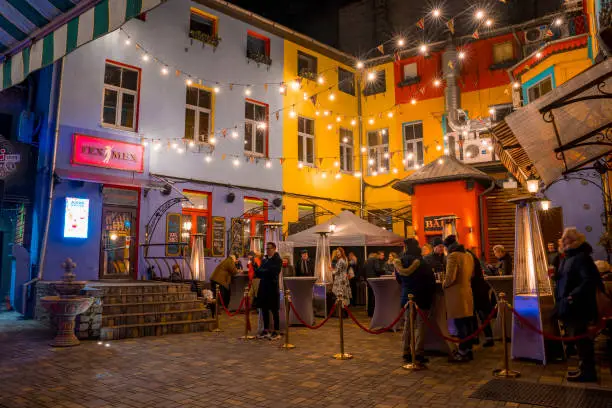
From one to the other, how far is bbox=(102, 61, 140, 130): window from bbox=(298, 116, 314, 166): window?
715 centimetres

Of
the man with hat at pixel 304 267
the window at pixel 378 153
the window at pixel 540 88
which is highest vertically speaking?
the window at pixel 540 88

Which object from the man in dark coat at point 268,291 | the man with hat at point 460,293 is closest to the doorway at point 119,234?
the man in dark coat at point 268,291

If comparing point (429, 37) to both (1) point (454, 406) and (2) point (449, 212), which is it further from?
(1) point (454, 406)

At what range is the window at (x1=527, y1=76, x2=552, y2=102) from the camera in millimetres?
15305

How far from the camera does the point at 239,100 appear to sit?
17.0 metres

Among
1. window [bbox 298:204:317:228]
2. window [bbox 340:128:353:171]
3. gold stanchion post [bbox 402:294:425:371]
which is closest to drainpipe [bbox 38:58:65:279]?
window [bbox 298:204:317:228]

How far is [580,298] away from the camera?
5477 millimetres

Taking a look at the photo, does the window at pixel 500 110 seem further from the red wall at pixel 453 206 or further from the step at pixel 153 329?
the step at pixel 153 329

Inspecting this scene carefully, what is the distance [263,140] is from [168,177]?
4.58 m

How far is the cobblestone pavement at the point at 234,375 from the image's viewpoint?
5.05 meters

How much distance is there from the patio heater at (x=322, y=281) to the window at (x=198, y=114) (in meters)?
6.08

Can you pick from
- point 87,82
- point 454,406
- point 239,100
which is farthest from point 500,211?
point 87,82

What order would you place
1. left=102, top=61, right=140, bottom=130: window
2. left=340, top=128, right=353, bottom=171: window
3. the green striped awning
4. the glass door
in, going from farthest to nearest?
1. left=340, top=128, right=353, bottom=171: window
2. left=102, top=61, right=140, bottom=130: window
3. the glass door
4. the green striped awning

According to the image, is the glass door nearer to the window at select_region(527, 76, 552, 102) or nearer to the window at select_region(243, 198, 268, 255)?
the window at select_region(243, 198, 268, 255)
